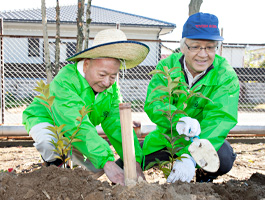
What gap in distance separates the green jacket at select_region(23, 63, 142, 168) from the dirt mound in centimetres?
33

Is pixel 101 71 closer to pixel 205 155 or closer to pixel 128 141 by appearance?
pixel 128 141

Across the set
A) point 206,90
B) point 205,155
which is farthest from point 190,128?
point 206,90

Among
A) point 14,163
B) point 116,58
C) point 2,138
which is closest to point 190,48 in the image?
point 116,58

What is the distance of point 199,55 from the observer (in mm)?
2088

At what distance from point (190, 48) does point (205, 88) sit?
13.6 inches

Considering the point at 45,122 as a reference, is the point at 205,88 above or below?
above

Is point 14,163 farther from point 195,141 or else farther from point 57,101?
point 195,141

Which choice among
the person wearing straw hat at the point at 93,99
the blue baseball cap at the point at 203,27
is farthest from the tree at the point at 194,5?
the person wearing straw hat at the point at 93,99

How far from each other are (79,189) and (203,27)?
1463 mm

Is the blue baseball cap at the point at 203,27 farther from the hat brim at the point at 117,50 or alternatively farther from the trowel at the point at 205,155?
the trowel at the point at 205,155

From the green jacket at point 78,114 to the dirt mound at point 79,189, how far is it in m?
0.33

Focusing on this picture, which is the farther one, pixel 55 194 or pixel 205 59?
pixel 205 59

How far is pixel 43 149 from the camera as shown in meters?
2.17

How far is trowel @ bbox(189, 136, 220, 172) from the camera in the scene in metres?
1.43
